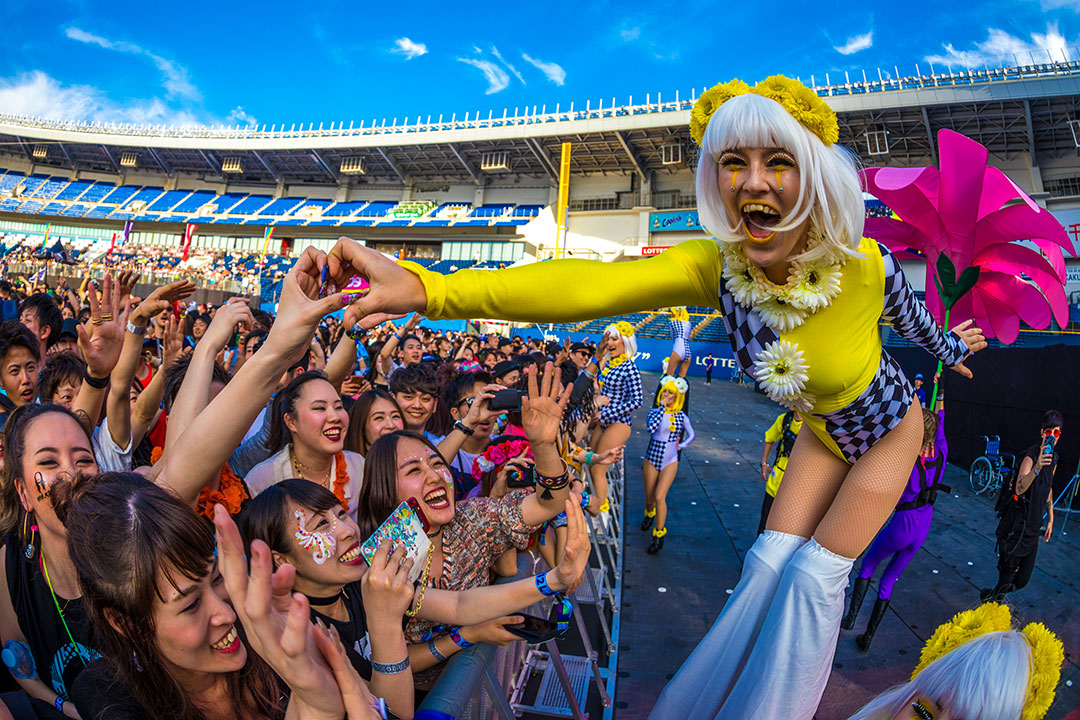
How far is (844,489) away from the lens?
71.5 inches

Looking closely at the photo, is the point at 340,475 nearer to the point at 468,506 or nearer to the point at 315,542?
the point at 468,506

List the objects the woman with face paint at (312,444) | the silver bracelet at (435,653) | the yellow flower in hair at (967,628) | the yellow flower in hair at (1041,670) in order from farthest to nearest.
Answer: the woman with face paint at (312,444) → the silver bracelet at (435,653) → the yellow flower in hair at (967,628) → the yellow flower in hair at (1041,670)

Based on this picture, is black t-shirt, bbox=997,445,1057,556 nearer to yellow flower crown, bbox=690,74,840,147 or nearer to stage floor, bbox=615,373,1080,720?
stage floor, bbox=615,373,1080,720

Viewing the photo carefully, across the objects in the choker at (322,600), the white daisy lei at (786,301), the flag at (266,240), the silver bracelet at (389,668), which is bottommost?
the silver bracelet at (389,668)

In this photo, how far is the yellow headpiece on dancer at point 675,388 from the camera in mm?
6066

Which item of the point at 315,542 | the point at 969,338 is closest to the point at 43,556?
the point at 315,542

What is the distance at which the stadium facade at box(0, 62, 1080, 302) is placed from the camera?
24.9 metres

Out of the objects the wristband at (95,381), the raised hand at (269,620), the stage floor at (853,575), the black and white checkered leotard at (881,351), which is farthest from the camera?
the stage floor at (853,575)

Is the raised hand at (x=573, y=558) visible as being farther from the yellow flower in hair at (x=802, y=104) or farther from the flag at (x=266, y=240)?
the flag at (x=266, y=240)

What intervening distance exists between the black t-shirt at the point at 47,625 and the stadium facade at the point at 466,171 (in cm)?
2907

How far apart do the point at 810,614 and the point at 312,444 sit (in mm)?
2294

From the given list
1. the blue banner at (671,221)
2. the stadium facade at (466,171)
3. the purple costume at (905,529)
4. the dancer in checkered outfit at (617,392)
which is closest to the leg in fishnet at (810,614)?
the purple costume at (905,529)

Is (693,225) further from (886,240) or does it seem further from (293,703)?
(293,703)

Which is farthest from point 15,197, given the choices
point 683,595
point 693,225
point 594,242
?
point 683,595
